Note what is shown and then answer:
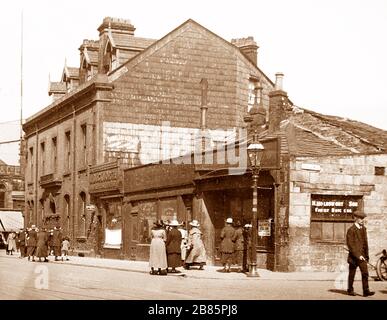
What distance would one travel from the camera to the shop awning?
55.8 metres

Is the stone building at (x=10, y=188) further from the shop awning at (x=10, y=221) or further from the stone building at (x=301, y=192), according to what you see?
the stone building at (x=301, y=192)

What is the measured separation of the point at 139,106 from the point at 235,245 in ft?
46.1

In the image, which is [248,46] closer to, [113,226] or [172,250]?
[113,226]

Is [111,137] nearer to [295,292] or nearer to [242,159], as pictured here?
[242,159]

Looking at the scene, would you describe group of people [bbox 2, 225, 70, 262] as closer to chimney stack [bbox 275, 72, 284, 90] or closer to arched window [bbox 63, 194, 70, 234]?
arched window [bbox 63, 194, 70, 234]

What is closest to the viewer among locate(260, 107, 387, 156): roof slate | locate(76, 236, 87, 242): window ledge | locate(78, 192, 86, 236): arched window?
locate(260, 107, 387, 156): roof slate

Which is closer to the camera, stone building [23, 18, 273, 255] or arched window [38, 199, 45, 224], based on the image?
stone building [23, 18, 273, 255]

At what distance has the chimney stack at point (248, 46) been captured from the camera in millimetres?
38938

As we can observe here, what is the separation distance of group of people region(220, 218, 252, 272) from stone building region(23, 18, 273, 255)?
932 cm

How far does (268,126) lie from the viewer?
90.9 feet

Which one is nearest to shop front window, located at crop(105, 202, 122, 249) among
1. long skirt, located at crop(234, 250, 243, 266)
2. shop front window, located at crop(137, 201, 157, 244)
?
shop front window, located at crop(137, 201, 157, 244)

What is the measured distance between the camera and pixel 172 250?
22.1 metres

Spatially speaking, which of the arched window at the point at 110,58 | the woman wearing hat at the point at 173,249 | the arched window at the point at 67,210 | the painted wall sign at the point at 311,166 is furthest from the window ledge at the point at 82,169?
the painted wall sign at the point at 311,166

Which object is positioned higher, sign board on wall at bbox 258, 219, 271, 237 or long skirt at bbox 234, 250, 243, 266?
sign board on wall at bbox 258, 219, 271, 237
